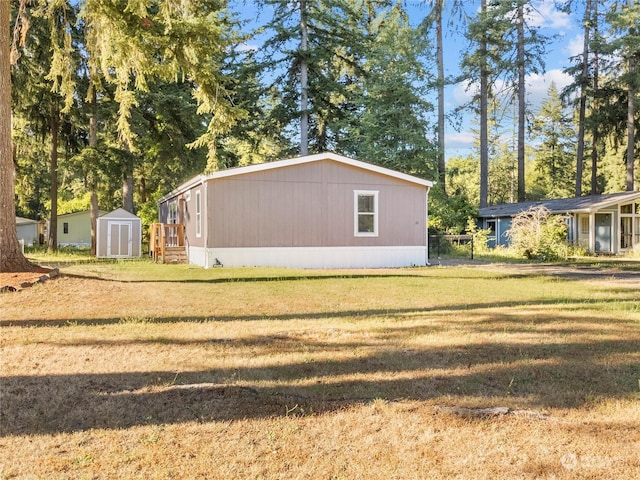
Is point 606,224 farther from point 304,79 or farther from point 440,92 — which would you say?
point 304,79

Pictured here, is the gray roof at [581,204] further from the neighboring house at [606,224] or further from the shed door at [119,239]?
the shed door at [119,239]

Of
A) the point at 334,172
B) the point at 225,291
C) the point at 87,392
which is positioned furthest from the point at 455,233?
the point at 87,392

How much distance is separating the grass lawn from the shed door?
14.4 m

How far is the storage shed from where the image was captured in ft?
69.9

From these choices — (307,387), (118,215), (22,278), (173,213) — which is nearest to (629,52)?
(173,213)

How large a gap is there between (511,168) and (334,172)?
114 feet

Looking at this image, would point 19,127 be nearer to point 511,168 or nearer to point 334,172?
point 334,172

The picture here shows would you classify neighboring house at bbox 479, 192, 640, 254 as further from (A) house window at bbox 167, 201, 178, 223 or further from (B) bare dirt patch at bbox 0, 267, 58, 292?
(B) bare dirt patch at bbox 0, 267, 58, 292

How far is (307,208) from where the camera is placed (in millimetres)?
15797

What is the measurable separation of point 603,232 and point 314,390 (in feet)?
77.0

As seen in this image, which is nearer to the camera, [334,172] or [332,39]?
[334,172]

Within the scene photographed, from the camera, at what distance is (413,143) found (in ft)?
90.0

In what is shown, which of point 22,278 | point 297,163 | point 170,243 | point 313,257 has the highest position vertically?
point 297,163

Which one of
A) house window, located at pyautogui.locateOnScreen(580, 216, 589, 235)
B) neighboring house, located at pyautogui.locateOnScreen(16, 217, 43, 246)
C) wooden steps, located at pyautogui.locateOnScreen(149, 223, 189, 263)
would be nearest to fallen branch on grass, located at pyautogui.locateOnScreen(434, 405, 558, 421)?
wooden steps, located at pyautogui.locateOnScreen(149, 223, 189, 263)
